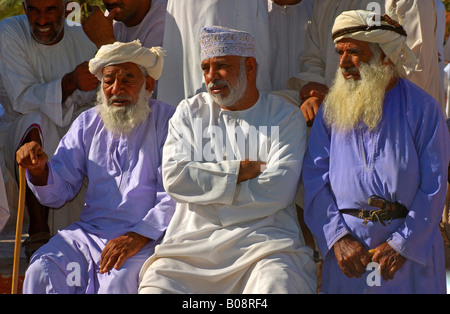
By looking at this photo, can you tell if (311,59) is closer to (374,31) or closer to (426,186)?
(374,31)

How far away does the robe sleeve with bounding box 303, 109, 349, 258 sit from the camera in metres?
5.92

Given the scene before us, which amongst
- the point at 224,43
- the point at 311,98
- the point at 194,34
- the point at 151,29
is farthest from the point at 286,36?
the point at 224,43

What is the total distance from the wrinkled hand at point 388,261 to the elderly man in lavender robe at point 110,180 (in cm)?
152

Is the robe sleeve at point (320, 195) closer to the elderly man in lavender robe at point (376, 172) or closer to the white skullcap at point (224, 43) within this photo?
the elderly man in lavender robe at point (376, 172)

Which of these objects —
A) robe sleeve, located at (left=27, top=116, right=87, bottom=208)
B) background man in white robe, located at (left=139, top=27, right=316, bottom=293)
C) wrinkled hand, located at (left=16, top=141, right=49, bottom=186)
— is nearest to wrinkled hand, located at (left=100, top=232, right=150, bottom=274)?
background man in white robe, located at (left=139, top=27, right=316, bottom=293)

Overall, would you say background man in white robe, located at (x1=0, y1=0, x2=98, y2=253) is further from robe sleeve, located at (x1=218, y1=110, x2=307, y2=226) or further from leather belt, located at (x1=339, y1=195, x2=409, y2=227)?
leather belt, located at (x1=339, y1=195, x2=409, y2=227)

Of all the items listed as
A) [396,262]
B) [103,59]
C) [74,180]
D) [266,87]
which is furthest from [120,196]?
[396,262]

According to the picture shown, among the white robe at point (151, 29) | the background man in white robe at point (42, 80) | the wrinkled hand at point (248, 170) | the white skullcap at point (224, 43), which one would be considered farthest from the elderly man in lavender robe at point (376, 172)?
the background man in white robe at point (42, 80)

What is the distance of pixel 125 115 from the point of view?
264 inches

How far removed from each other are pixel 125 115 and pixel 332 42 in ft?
5.67

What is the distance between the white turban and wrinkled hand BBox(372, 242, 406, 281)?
4.23 feet

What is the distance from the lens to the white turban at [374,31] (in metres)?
6.00

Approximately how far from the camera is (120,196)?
6559mm

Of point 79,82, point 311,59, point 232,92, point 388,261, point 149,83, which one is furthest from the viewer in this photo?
point 79,82
